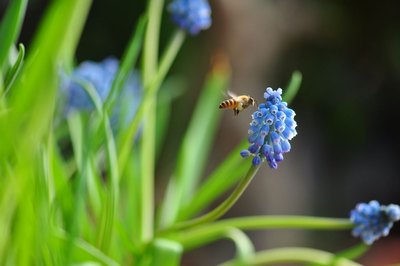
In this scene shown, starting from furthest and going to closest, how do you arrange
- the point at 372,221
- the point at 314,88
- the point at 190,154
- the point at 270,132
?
the point at 314,88, the point at 190,154, the point at 372,221, the point at 270,132

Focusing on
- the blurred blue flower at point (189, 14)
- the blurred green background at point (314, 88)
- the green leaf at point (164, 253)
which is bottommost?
the green leaf at point (164, 253)

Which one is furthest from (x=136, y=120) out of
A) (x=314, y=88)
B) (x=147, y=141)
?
(x=314, y=88)

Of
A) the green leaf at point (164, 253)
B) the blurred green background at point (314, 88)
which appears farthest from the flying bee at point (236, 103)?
the blurred green background at point (314, 88)

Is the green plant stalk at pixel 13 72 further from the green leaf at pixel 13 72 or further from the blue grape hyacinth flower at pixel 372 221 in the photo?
the blue grape hyacinth flower at pixel 372 221

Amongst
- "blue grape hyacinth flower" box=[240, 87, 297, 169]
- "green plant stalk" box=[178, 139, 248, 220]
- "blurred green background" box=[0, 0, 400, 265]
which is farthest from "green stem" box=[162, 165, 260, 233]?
"blurred green background" box=[0, 0, 400, 265]

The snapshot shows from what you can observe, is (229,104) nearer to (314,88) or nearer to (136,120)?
(136,120)

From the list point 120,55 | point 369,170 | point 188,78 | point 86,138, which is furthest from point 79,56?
point 86,138

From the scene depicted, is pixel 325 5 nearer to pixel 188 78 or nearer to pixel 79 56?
pixel 188 78
